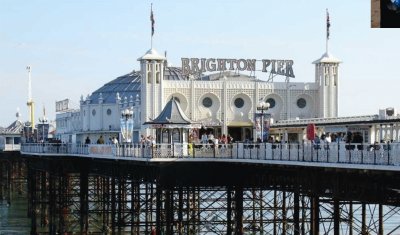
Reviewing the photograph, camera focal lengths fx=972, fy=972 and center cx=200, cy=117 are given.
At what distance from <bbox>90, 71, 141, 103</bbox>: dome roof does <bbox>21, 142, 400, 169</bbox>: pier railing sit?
1240 inches

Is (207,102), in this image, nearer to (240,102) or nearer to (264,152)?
(240,102)

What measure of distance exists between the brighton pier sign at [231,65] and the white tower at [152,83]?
2.20 metres

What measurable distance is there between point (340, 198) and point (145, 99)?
40356 mm

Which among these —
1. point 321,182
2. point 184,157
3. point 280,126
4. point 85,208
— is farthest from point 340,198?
point 85,208

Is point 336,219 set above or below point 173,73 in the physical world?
below

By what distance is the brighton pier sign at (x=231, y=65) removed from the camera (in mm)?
77625

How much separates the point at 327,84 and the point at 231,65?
7.89 m

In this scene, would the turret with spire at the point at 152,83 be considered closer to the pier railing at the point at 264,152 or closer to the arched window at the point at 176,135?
the pier railing at the point at 264,152

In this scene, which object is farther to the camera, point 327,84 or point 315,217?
point 327,84

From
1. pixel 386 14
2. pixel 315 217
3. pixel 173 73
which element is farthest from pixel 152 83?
pixel 386 14

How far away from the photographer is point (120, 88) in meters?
103

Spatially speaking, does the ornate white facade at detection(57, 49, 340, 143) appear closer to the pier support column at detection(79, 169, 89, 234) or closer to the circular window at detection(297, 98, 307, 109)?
the circular window at detection(297, 98, 307, 109)

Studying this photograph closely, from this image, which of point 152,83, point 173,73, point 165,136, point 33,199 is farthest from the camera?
point 173,73

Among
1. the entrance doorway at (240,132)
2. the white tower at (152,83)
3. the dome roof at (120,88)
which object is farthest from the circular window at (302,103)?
the dome roof at (120,88)
